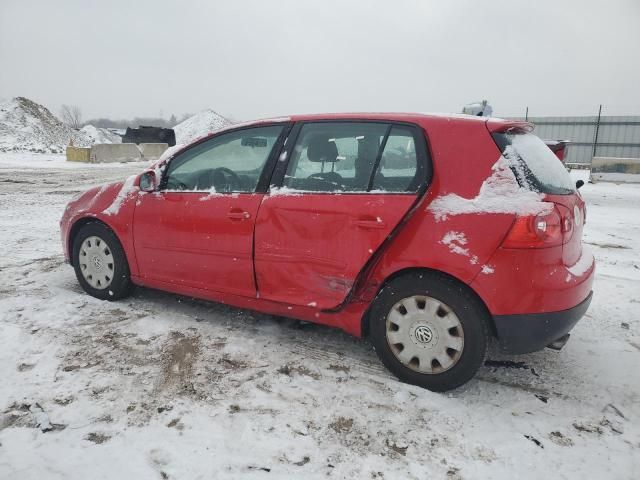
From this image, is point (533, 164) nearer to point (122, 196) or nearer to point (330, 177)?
point (330, 177)

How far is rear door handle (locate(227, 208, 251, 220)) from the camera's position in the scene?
3.10m

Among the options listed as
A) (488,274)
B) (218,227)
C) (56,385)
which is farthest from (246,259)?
(488,274)

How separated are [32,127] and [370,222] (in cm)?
4092

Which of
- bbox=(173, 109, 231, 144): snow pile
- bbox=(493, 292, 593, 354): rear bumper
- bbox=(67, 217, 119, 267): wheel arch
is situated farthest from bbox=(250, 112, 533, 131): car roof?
bbox=(173, 109, 231, 144): snow pile

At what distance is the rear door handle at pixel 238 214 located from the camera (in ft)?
10.2

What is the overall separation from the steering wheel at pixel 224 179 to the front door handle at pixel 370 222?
994mm

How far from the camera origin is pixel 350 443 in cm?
224

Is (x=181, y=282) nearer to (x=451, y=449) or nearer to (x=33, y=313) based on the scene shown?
(x=33, y=313)

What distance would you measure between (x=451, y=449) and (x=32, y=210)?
8.62m

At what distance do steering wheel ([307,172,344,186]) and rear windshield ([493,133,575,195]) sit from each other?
0.94m

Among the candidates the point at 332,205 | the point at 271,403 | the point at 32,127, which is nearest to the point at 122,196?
the point at 332,205

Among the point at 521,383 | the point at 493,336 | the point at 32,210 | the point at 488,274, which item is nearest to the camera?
the point at 488,274

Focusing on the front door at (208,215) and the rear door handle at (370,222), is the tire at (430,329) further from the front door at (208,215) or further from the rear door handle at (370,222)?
the front door at (208,215)

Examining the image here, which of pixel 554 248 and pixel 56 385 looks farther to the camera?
pixel 56 385
